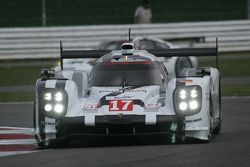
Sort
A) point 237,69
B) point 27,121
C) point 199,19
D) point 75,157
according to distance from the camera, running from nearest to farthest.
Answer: point 75,157
point 27,121
point 237,69
point 199,19

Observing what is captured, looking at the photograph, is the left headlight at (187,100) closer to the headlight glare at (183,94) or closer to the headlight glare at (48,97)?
the headlight glare at (183,94)

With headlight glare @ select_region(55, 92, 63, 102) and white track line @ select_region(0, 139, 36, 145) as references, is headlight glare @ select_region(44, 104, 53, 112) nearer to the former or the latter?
headlight glare @ select_region(55, 92, 63, 102)

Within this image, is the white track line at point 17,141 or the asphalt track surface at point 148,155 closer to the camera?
the asphalt track surface at point 148,155

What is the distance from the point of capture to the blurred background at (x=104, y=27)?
31.3 meters

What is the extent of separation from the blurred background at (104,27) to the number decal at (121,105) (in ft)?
55.2

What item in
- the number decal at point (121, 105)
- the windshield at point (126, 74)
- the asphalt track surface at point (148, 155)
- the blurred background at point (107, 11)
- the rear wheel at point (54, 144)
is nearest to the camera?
the asphalt track surface at point (148, 155)

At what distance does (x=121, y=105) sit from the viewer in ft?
39.5

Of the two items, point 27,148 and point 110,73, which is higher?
point 110,73

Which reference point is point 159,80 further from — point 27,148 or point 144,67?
point 27,148

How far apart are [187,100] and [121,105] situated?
80 cm

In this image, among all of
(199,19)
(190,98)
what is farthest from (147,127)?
(199,19)

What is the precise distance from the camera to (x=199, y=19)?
33.6 m

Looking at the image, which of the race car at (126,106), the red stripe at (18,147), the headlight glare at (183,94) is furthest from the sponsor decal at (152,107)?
the red stripe at (18,147)

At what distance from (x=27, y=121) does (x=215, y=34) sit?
55.4 feet
